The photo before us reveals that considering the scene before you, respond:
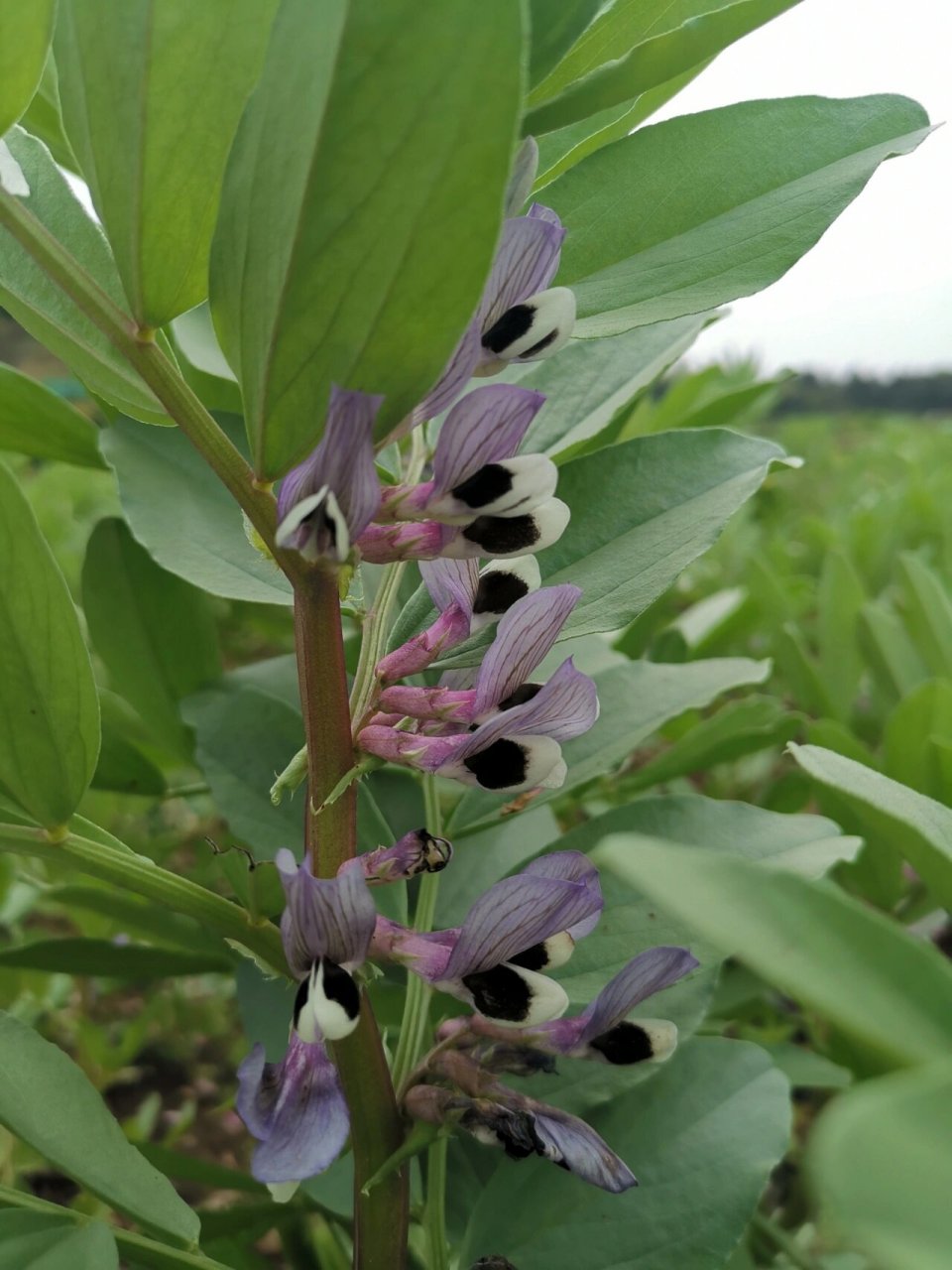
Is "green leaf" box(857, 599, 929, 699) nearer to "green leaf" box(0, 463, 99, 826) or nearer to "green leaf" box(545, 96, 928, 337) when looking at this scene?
"green leaf" box(545, 96, 928, 337)

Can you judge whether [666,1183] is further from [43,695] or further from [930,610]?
[930,610]

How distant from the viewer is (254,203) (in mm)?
361

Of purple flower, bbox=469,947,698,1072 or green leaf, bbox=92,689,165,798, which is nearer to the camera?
purple flower, bbox=469,947,698,1072

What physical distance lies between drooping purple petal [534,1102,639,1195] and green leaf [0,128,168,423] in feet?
1.13

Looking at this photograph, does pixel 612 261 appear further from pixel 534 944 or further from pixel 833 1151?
pixel 833 1151

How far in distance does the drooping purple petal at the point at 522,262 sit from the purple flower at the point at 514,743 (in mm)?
143

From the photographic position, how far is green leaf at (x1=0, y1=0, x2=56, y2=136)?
0.36 metres

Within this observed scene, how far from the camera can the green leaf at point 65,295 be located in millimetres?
458

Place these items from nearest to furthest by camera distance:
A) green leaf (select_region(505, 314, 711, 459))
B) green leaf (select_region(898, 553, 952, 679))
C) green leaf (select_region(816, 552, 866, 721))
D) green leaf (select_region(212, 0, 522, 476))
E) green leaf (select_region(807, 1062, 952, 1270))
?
green leaf (select_region(807, 1062, 952, 1270)), green leaf (select_region(212, 0, 522, 476)), green leaf (select_region(505, 314, 711, 459)), green leaf (select_region(898, 553, 952, 679)), green leaf (select_region(816, 552, 866, 721))

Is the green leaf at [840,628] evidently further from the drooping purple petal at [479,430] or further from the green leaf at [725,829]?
the drooping purple petal at [479,430]

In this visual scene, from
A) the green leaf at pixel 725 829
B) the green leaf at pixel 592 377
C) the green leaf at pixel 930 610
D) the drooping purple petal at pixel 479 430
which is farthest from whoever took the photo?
the green leaf at pixel 930 610

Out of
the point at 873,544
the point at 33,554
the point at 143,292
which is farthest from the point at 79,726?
the point at 873,544

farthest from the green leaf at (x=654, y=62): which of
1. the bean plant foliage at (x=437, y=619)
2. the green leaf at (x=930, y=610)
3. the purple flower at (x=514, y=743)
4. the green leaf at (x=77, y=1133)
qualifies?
the green leaf at (x=930, y=610)

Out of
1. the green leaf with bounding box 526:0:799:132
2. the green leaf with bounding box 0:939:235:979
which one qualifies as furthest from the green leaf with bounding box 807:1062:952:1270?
the green leaf with bounding box 0:939:235:979
